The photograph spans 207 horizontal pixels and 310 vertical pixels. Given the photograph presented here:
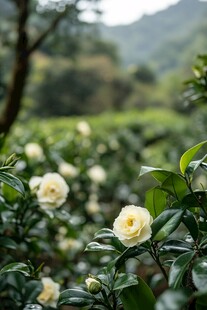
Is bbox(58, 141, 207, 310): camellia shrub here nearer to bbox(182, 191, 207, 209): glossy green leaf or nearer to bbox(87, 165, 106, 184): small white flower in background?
bbox(182, 191, 207, 209): glossy green leaf

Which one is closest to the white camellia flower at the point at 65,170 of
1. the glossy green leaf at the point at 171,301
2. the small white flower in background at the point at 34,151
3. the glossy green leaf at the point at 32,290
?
the small white flower in background at the point at 34,151

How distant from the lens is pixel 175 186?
2.94ft

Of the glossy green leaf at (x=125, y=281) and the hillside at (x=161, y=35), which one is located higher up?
the hillside at (x=161, y=35)

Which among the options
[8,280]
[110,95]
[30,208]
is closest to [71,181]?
[30,208]

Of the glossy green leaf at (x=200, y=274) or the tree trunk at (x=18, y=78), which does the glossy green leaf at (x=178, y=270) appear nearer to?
the glossy green leaf at (x=200, y=274)

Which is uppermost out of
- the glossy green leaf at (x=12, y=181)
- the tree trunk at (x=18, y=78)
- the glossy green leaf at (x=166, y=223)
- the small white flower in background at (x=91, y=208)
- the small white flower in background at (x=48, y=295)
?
the tree trunk at (x=18, y=78)

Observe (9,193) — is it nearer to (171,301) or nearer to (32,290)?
(32,290)

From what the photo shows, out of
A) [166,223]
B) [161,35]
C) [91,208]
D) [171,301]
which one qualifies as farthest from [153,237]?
[161,35]

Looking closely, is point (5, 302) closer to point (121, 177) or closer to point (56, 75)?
point (121, 177)

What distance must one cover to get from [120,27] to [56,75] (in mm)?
17662

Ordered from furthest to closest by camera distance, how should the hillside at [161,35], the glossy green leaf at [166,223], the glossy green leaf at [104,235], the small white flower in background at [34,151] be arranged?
the hillside at [161,35] < the small white flower in background at [34,151] < the glossy green leaf at [104,235] < the glossy green leaf at [166,223]

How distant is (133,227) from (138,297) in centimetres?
15

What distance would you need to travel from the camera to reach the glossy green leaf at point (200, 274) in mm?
698

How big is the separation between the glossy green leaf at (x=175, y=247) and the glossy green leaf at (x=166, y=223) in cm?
5
